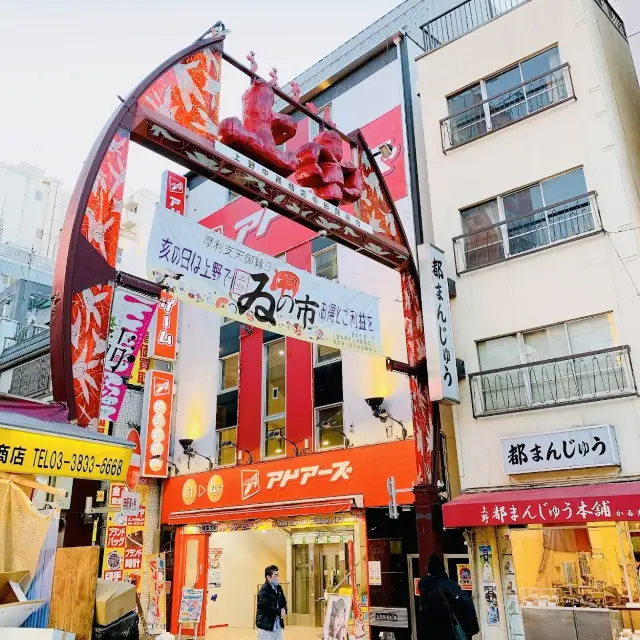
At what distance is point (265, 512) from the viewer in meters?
14.7

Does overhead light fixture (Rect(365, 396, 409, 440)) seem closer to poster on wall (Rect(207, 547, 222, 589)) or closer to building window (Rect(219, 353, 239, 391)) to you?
building window (Rect(219, 353, 239, 391))

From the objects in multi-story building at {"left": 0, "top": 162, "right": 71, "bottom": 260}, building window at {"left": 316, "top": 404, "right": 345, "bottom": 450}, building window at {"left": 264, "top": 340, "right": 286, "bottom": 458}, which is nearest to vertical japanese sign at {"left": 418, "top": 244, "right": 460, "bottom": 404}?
building window at {"left": 316, "top": 404, "right": 345, "bottom": 450}

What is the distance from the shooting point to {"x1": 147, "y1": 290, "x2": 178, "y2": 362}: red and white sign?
64.3 feet

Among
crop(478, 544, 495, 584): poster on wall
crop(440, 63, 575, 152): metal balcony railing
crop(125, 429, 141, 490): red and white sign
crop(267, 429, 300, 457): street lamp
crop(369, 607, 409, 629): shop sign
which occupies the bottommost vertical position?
crop(369, 607, 409, 629): shop sign

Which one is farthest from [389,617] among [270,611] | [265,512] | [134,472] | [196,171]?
[196,171]

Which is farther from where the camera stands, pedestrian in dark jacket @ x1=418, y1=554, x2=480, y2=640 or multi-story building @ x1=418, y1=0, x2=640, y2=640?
multi-story building @ x1=418, y1=0, x2=640, y2=640

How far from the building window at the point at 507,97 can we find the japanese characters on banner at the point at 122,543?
13.9 meters

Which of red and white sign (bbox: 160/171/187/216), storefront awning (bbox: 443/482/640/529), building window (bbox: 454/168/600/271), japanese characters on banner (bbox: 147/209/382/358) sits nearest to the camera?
japanese characters on banner (bbox: 147/209/382/358)

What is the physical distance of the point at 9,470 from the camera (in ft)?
16.5

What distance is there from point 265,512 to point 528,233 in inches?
360

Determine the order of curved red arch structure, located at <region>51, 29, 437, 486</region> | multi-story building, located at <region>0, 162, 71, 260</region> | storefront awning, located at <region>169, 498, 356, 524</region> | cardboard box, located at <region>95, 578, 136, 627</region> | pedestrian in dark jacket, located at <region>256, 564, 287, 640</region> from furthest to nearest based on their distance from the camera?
multi-story building, located at <region>0, 162, 71, 260</region>
storefront awning, located at <region>169, 498, 356, 524</region>
pedestrian in dark jacket, located at <region>256, 564, 287, 640</region>
curved red arch structure, located at <region>51, 29, 437, 486</region>
cardboard box, located at <region>95, 578, 136, 627</region>

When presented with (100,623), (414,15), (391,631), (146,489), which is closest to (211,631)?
(146,489)

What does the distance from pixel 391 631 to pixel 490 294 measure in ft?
25.6

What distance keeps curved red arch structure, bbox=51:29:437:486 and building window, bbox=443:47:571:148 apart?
2.80m
